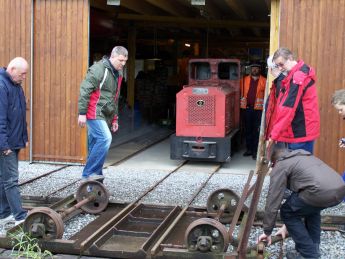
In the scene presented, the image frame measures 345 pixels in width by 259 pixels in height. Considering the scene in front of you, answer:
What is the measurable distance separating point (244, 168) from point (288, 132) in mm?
3612

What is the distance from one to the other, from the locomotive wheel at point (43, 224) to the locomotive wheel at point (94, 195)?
112 centimetres

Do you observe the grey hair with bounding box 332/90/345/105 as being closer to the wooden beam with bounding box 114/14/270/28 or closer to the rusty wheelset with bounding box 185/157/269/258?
the rusty wheelset with bounding box 185/157/269/258

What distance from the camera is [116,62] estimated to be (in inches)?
221

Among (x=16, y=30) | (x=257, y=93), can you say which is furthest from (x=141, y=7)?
Answer: (x=257, y=93)

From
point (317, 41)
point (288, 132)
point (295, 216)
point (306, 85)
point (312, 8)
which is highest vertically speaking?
point (312, 8)

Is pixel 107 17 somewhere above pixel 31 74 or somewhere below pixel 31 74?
above

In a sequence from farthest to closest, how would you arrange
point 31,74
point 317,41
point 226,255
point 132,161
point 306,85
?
point 132,161 → point 31,74 → point 317,41 → point 306,85 → point 226,255

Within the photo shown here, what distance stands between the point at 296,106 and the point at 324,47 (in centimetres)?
293

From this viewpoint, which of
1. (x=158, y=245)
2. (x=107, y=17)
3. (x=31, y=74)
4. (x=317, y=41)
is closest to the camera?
(x=158, y=245)

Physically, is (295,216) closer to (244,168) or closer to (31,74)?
(244,168)

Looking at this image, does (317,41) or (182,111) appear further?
(182,111)

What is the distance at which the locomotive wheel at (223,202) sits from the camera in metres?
5.00

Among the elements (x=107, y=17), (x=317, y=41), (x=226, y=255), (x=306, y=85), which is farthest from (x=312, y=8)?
(x=107, y=17)

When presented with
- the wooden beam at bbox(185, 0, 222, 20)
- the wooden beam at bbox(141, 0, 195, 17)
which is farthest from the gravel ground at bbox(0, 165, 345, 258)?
the wooden beam at bbox(185, 0, 222, 20)
